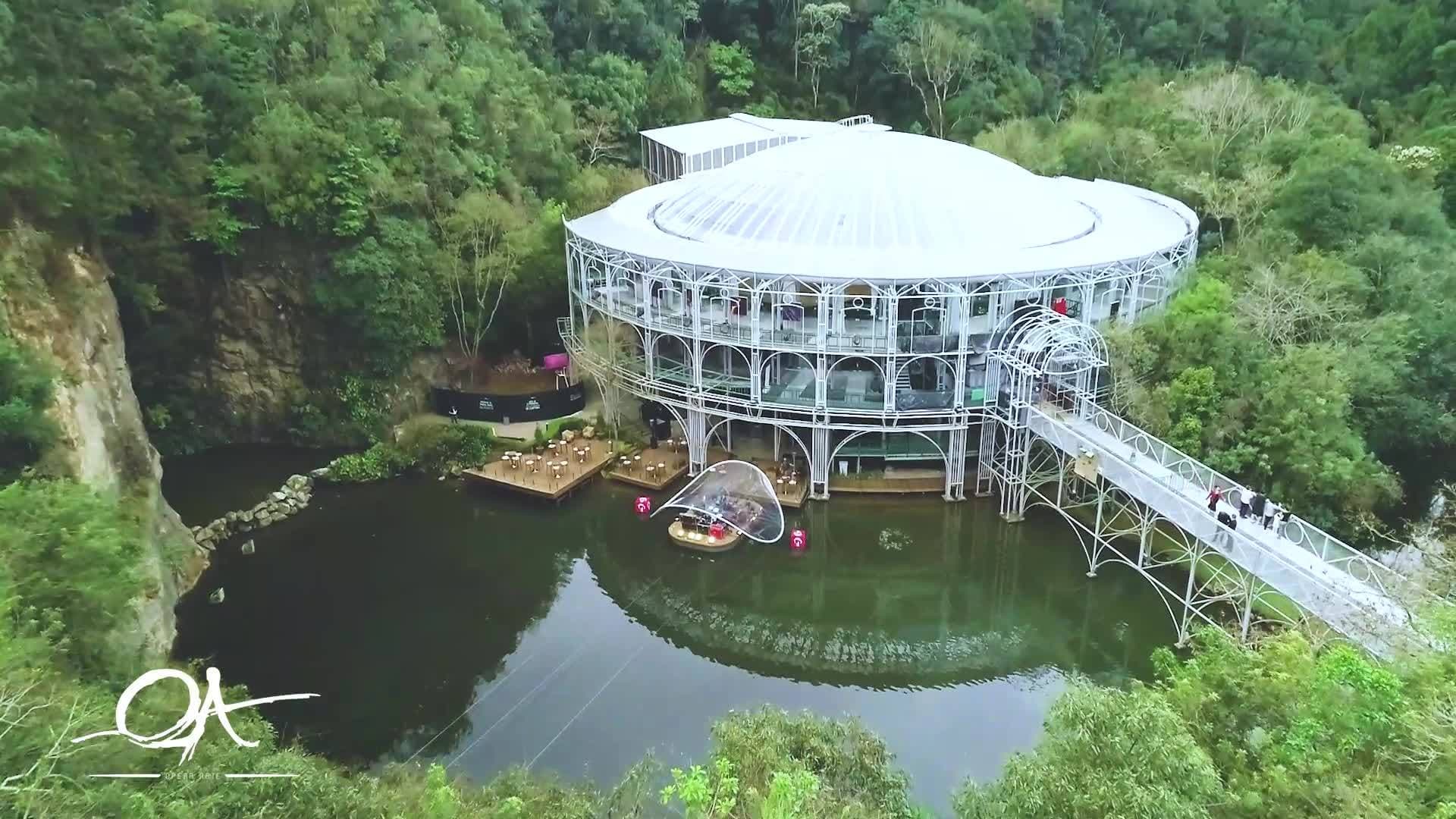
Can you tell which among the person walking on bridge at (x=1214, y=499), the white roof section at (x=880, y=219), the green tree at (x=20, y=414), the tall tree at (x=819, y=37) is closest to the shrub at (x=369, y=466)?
the white roof section at (x=880, y=219)

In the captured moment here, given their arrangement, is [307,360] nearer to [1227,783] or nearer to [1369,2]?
[1227,783]

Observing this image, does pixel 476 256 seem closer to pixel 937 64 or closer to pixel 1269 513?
pixel 1269 513

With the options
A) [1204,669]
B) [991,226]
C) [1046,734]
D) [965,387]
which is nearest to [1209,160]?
[991,226]

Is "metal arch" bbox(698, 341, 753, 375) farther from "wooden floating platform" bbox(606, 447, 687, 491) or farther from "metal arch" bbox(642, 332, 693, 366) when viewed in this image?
"wooden floating platform" bbox(606, 447, 687, 491)

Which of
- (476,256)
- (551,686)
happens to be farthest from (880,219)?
(551,686)

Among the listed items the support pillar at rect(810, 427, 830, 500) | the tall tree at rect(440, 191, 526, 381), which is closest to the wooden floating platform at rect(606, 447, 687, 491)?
Answer: the support pillar at rect(810, 427, 830, 500)
